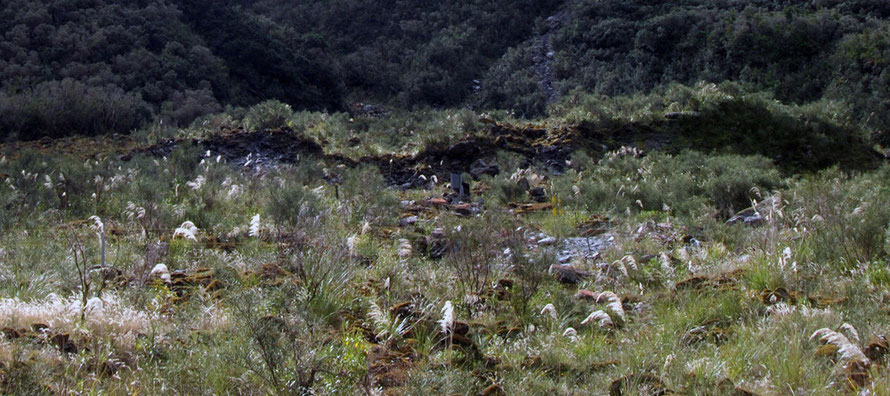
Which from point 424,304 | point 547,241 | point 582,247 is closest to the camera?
point 424,304

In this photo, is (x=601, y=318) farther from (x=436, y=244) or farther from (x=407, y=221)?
(x=407, y=221)

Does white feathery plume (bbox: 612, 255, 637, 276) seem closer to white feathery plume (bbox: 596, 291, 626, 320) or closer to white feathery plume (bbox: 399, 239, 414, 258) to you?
white feathery plume (bbox: 596, 291, 626, 320)

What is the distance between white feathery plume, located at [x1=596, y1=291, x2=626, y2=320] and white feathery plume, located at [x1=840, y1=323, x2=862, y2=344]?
3.57 feet

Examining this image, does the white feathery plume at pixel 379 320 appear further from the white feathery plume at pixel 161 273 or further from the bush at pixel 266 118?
the bush at pixel 266 118

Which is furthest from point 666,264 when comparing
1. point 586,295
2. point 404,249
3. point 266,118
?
point 266,118

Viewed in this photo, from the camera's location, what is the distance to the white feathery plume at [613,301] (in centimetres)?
393

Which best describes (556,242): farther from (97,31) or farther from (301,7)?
(301,7)

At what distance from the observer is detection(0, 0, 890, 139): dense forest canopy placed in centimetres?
2075

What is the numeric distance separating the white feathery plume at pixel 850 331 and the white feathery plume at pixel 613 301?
3.57 ft

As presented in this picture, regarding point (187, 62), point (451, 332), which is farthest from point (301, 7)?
point (451, 332)

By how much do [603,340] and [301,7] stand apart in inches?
1399

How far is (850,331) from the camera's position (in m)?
3.32

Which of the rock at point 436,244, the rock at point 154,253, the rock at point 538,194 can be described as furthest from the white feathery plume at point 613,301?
the rock at point 538,194

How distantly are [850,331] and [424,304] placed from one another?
90.3 inches
